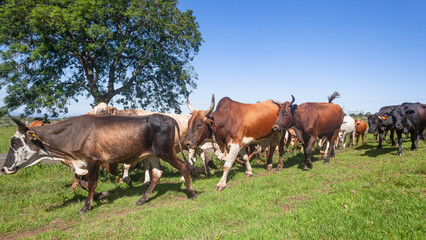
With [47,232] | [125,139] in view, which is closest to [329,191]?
[125,139]

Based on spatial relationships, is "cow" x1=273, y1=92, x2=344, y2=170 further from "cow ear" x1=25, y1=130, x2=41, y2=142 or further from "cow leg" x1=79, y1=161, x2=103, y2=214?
"cow ear" x1=25, y1=130, x2=41, y2=142

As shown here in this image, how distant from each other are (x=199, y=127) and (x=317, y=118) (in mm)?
4934

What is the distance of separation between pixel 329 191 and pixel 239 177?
324 cm

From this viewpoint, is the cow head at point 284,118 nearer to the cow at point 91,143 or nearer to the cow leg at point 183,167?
the cow leg at point 183,167

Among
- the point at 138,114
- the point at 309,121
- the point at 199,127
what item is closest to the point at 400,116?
the point at 309,121

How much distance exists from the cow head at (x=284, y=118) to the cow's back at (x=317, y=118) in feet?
1.63

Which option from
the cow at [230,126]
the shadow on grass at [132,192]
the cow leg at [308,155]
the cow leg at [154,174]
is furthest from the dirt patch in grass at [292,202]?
the cow leg at [308,155]

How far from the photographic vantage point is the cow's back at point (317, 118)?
31.8ft

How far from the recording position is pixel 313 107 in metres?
10.1

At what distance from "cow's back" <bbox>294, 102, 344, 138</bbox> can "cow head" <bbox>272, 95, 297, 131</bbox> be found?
1.63 feet

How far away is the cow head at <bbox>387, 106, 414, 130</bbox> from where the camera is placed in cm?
1137

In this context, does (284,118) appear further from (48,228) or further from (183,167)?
(48,228)

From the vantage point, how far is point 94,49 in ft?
54.7

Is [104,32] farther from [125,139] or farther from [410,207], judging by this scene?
[410,207]
